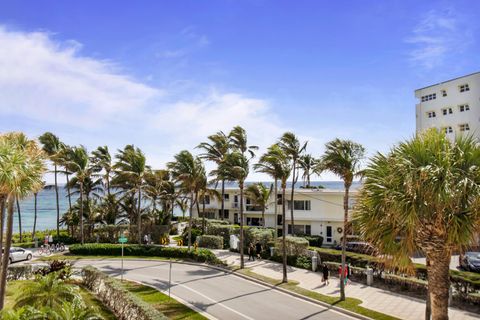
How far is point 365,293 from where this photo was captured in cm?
2473

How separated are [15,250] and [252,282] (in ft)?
72.6

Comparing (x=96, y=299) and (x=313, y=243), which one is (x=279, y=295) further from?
(x=313, y=243)

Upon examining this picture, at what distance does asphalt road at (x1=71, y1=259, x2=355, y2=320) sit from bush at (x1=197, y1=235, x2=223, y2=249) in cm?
906

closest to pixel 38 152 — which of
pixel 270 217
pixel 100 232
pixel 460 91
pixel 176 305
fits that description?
pixel 176 305

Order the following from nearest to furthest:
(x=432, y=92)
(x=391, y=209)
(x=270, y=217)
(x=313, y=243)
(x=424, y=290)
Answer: (x=391, y=209) < (x=424, y=290) < (x=313, y=243) < (x=432, y=92) < (x=270, y=217)

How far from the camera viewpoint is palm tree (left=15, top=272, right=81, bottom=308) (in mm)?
15562

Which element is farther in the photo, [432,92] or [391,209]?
[432,92]

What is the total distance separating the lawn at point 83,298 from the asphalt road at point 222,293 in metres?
4.59

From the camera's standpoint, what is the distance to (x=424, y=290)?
77.8ft

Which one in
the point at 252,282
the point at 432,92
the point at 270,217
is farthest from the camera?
the point at 270,217

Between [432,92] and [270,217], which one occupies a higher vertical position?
[432,92]

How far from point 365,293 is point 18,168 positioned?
19.8 metres

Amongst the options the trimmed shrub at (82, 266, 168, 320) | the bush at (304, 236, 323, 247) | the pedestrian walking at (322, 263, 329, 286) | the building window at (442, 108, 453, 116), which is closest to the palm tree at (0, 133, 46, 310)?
the trimmed shrub at (82, 266, 168, 320)

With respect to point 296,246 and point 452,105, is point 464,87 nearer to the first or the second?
point 452,105
